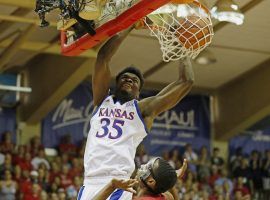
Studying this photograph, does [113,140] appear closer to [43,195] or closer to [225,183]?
[43,195]

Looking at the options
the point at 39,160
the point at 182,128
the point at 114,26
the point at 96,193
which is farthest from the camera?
the point at 182,128

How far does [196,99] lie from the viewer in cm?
2138

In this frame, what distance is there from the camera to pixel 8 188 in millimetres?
14062

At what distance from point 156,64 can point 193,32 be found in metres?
12.9

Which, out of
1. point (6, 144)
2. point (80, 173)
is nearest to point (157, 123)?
point (80, 173)

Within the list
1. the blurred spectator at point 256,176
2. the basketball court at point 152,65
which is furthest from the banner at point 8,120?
the blurred spectator at point 256,176

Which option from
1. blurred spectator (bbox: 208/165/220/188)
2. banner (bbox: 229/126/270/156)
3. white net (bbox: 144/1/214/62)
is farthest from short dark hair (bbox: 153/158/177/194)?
banner (bbox: 229/126/270/156)

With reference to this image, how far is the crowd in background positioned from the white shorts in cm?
673

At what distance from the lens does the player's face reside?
587 cm

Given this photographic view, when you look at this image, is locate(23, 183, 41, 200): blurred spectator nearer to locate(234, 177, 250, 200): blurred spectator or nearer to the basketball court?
the basketball court

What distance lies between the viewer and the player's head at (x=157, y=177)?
491cm

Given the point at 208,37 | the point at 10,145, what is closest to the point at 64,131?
the point at 10,145

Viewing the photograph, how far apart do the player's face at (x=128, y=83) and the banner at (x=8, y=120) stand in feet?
42.7

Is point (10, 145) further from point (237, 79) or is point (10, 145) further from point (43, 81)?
point (237, 79)
